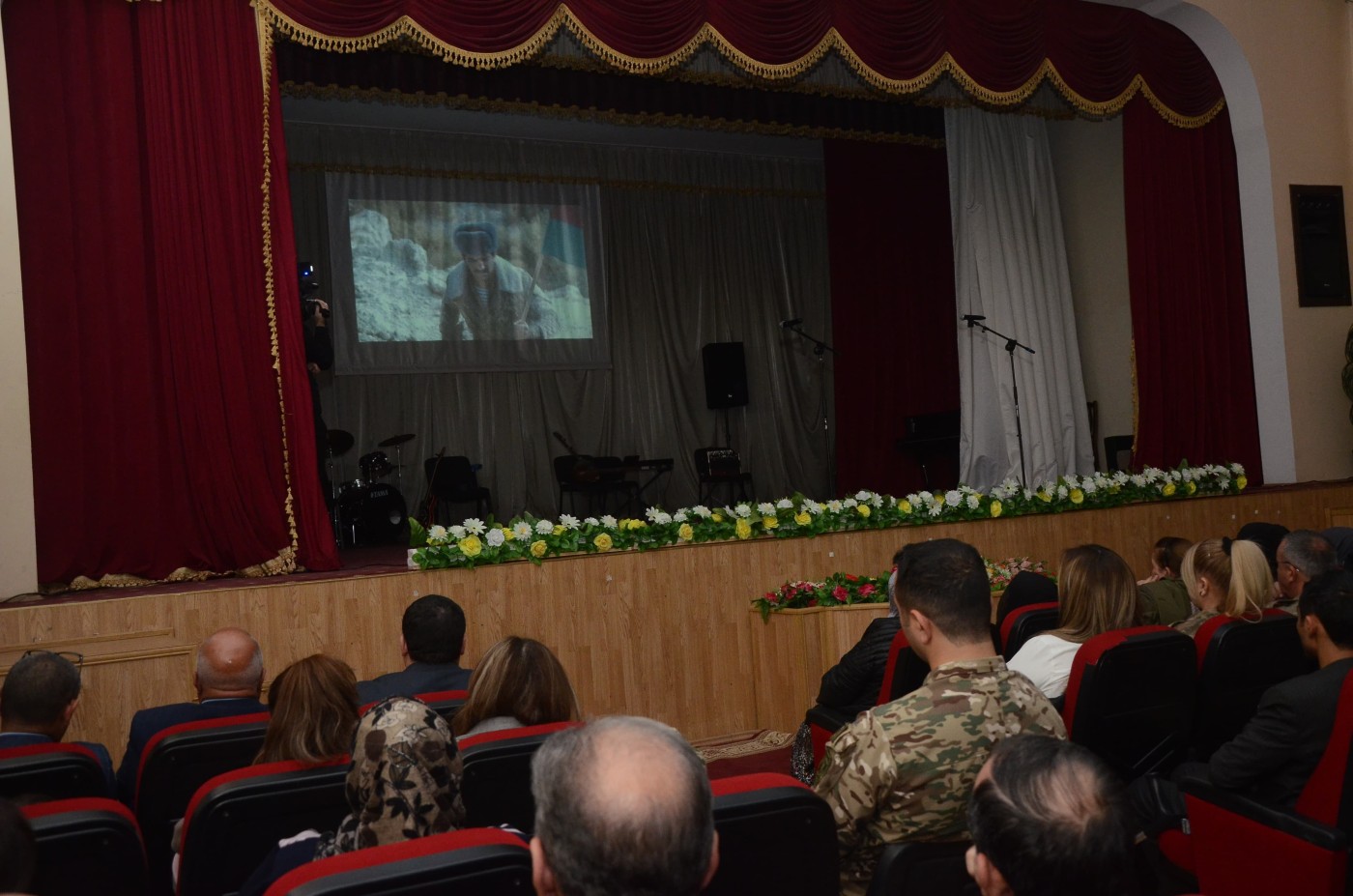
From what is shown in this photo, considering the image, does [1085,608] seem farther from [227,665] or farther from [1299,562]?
[227,665]

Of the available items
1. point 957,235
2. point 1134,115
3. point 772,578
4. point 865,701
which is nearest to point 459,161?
point 957,235

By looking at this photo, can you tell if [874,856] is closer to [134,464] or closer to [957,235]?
[134,464]

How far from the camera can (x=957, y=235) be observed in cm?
945

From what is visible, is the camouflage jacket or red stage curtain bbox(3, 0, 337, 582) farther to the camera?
red stage curtain bbox(3, 0, 337, 582)

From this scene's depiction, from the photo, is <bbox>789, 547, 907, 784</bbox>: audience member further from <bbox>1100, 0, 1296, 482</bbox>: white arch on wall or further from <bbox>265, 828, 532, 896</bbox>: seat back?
<bbox>1100, 0, 1296, 482</bbox>: white arch on wall

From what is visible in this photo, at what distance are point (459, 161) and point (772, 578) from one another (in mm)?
6967

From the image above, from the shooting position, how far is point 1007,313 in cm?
939

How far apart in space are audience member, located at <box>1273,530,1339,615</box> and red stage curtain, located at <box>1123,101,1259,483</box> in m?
5.31

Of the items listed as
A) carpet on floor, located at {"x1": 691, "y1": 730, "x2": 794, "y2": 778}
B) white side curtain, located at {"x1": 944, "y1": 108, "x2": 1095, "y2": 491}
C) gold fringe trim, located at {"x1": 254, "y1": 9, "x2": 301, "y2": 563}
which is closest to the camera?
carpet on floor, located at {"x1": 691, "y1": 730, "x2": 794, "y2": 778}

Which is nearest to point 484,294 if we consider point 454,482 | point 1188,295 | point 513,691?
point 454,482

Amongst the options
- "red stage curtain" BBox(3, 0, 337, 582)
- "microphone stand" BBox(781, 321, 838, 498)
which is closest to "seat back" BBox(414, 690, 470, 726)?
"red stage curtain" BBox(3, 0, 337, 582)

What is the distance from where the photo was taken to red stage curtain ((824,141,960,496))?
12195mm

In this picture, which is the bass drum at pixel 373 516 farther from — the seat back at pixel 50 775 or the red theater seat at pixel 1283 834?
the red theater seat at pixel 1283 834

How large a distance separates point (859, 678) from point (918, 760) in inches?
68.9
